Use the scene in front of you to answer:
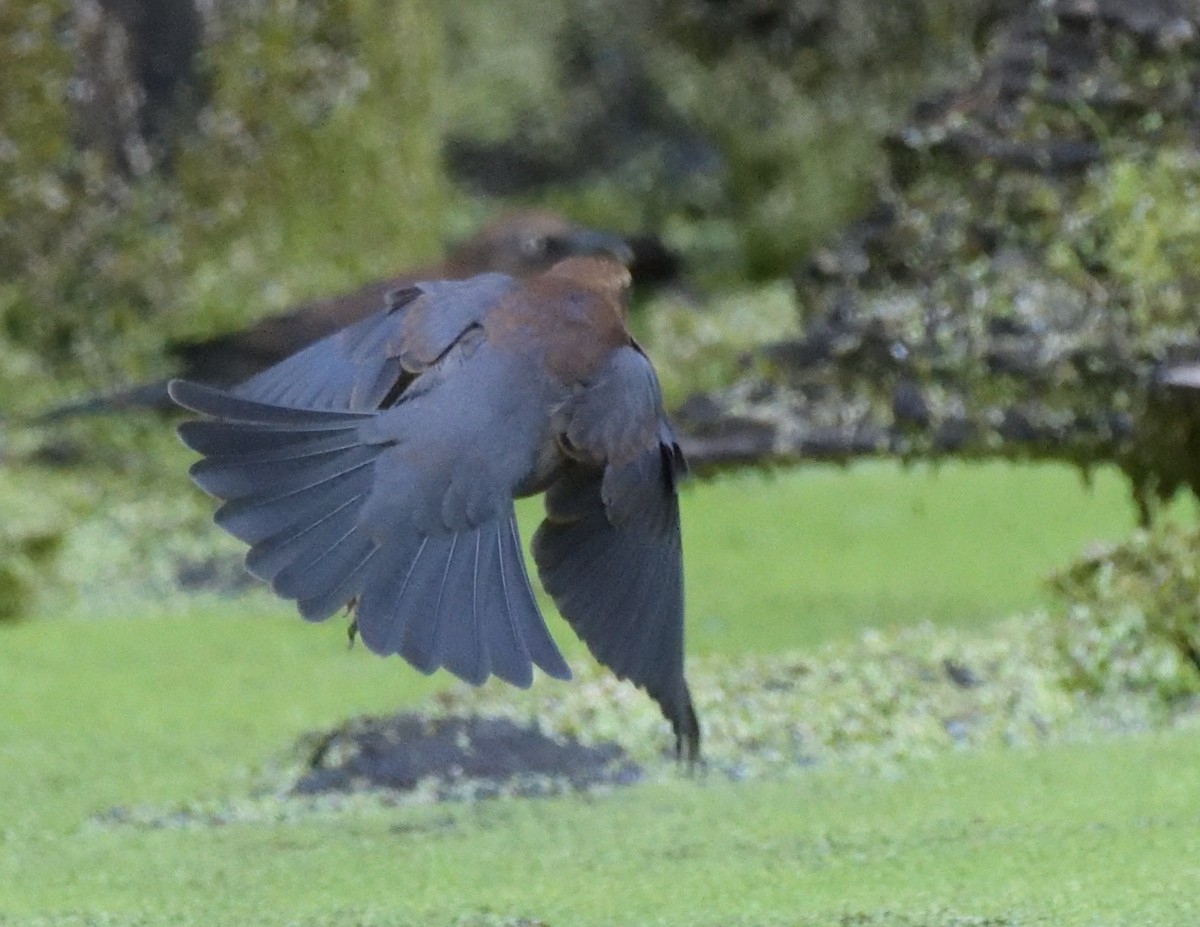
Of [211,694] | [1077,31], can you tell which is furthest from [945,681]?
[1077,31]

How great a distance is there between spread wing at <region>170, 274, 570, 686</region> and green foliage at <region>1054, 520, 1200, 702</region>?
4.58 ft

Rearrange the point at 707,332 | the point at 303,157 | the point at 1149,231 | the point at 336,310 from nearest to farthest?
the point at 336,310 → the point at 1149,231 → the point at 303,157 → the point at 707,332

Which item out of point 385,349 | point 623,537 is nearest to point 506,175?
point 385,349

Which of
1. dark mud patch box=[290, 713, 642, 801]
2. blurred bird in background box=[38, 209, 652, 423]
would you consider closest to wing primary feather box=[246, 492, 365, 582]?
dark mud patch box=[290, 713, 642, 801]

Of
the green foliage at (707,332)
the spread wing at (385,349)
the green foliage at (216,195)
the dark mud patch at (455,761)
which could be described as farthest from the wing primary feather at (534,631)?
the green foliage at (216,195)

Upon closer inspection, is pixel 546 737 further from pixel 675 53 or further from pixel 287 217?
pixel 675 53

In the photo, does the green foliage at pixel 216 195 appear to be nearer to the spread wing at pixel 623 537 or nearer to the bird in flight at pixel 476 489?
the bird in flight at pixel 476 489

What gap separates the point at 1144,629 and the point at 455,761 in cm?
116

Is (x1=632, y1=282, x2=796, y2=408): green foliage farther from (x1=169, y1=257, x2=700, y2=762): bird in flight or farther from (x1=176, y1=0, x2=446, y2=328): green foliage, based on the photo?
(x1=169, y1=257, x2=700, y2=762): bird in flight

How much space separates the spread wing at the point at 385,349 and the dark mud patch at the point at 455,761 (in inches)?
25.5

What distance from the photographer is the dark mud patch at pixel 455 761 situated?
10.7ft

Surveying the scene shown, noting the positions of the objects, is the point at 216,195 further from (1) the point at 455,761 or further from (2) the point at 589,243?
(1) the point at 455,761

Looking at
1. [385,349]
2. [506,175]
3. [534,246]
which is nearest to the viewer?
[385,349]

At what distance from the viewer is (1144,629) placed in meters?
3.68
